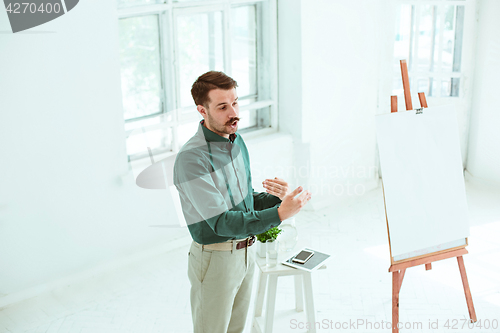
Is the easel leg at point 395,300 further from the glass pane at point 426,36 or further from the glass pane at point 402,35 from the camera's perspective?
the glass pane at point 426,36

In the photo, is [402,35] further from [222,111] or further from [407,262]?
[222,111]

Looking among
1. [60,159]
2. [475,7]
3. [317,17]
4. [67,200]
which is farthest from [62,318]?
[475,7]

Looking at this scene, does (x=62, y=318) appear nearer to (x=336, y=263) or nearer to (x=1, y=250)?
(x=1, y=250)

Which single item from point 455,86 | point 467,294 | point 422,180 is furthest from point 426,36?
point 467,294

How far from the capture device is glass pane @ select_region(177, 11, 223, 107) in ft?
15.9

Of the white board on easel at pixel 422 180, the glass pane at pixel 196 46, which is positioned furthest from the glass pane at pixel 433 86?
the white board on easel at pixel 422 180

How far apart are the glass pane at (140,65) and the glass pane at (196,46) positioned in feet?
0.80

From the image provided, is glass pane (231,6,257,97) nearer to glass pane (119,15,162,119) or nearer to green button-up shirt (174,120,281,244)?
glass pane (119,15,162,119)

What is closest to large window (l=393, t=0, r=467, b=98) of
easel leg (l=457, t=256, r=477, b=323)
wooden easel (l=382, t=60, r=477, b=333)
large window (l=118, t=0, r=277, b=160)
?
large window (l=118, t=0, r=277, b=160)

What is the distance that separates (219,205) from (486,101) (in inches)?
188

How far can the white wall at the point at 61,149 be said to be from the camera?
3750 mm

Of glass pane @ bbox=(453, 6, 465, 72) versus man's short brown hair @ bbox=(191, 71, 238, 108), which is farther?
glass pane @ bbox=(453, 6, 465, 72)

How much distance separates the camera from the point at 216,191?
2527mm

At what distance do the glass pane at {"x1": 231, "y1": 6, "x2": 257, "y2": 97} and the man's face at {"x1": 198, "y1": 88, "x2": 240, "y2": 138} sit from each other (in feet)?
9.05
